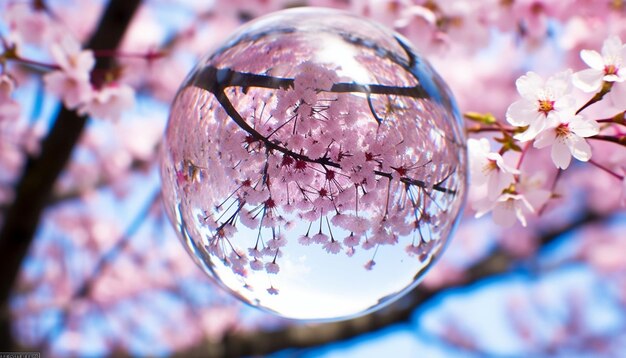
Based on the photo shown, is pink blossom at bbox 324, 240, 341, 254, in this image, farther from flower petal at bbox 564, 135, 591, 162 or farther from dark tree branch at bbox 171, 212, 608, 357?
dark tree branch at bbox 171, 212, 608, 357

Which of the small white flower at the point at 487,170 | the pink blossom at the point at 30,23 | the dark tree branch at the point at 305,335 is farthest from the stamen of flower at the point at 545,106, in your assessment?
the dark tree branch at the point at 305,335

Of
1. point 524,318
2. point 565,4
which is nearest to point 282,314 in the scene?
point 565,4

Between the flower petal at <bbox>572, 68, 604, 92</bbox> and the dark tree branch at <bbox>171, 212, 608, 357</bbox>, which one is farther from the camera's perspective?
the dark tree branch at <bbox>171, 212, 608, 357</bbox>

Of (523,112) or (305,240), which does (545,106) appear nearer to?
(523,112)

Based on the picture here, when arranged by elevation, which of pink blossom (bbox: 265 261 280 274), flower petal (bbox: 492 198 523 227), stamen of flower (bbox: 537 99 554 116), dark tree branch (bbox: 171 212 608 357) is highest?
stamen of flower (bbox: 537 99 554 116)

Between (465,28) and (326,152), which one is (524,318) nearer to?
(465,28)

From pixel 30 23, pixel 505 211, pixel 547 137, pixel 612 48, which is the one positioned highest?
pixel 30 23

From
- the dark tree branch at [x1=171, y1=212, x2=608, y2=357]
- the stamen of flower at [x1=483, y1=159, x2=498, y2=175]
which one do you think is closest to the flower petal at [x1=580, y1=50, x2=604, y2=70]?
the stamen of flower at [x1=483, y1=159, x2=498, y2=175]

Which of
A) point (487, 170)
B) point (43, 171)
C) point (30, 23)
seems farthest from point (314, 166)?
point (43, 171)

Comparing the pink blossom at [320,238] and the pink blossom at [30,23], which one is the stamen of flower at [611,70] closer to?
the pink blossom at [320,238]
